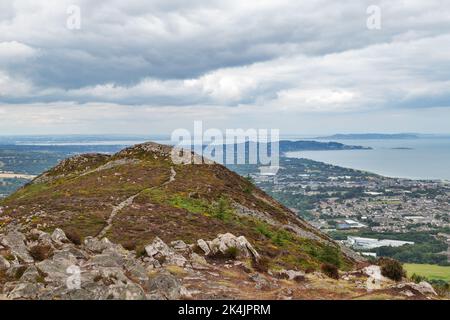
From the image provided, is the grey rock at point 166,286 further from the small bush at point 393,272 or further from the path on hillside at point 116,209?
the path on hillside at point 116,209

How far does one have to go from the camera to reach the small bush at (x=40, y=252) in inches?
992

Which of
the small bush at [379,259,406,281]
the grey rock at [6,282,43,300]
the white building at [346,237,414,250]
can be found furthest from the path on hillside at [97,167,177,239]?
the white building at [346,237,414,250]

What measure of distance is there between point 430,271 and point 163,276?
101 meters

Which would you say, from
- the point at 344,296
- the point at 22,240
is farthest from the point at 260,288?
the point at 22,240

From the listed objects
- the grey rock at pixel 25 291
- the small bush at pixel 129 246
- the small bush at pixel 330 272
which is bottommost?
the small bush at pixel 330 272

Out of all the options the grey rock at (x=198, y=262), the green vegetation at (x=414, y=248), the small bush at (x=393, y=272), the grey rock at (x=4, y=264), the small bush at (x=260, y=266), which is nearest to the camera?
the grey rock at (x=4, y=264)

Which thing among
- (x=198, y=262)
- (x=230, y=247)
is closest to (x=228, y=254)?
(x=230, y=247)

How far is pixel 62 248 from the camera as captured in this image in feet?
87.2

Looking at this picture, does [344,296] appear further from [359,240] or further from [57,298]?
[359,240]

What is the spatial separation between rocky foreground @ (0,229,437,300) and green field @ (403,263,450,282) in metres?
76.9

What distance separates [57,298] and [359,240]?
130 metres

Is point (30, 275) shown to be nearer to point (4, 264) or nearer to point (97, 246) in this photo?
point (4, 264)

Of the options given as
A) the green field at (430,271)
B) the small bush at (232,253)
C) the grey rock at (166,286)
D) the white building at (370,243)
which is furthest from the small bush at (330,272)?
the white building at (370,243)
